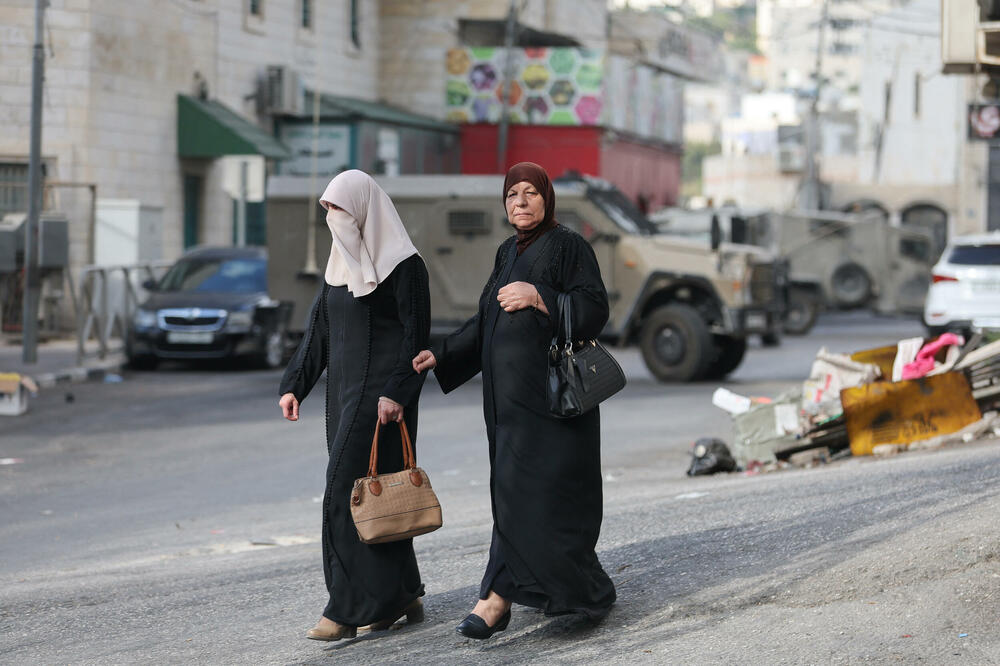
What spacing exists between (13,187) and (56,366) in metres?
7.01

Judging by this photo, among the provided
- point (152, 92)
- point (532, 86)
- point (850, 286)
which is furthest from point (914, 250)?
point (152, 92)

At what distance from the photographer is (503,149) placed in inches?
1515

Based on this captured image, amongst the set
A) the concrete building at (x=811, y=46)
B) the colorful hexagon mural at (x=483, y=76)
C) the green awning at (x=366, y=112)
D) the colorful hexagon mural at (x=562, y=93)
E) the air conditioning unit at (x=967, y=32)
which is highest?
the concrete building at (x=811, y=46)

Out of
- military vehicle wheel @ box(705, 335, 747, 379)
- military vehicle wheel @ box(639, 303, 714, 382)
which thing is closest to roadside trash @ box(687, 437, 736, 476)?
military vehicle wheel @ box(639, 303, 714, 382)

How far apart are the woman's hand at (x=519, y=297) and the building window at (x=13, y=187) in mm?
21020

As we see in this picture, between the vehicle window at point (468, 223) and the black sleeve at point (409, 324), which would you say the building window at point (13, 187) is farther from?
the black sleeve at point (409, 324)

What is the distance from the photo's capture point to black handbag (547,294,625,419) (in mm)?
5414

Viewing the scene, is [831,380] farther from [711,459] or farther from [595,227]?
[595,227]

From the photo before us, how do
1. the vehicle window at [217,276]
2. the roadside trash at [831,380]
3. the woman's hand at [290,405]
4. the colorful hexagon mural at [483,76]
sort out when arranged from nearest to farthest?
the woman's hand at [290,405], the roadside trash at [831,380], the vehicle window at [217,276], the colorful hexagon mural at [483,76]

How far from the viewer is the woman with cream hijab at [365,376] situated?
5.68 m

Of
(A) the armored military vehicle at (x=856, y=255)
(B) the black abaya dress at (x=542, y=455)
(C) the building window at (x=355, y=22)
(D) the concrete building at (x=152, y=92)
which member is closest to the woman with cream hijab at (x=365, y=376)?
(B) the black abaya dress at (x=542, y=455)

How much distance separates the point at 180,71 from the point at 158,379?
36.9 ft

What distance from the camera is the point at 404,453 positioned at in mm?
5742

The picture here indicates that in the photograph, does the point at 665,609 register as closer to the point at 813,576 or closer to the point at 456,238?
the point at 813,576
